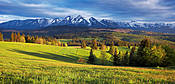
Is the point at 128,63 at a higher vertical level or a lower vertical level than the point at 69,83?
lower

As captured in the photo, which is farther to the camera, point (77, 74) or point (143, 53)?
point (143, 53)

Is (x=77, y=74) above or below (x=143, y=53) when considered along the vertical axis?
above

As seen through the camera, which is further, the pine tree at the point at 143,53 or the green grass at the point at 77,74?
the pine tree at the point at 143,53

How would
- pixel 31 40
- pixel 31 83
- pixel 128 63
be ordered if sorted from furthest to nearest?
pixel 31 40
pixel 128 63
pixel 31 83

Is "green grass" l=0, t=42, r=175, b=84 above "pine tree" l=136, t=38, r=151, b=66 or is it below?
above

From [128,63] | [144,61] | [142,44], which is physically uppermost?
[142,44]

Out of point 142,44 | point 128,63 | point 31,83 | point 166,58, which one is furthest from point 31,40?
point 31,83

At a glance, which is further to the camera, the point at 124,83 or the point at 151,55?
the point at 151,55

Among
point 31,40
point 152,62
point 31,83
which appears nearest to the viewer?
point 31,83

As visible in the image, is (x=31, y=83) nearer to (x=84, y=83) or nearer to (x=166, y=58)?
(x=84, y=83)

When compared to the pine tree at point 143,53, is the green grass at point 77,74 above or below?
above

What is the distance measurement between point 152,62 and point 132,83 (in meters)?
45.4

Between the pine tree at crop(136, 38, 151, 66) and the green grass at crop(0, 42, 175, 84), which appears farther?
the pine tree at crop(136, 38, 151, 66)

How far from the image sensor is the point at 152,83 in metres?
8.36
